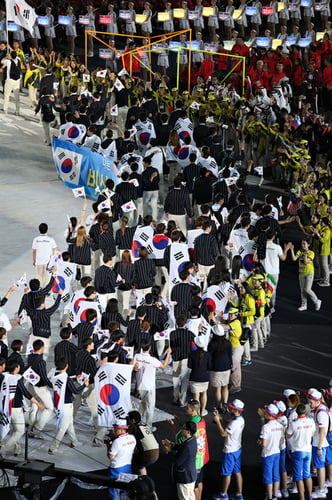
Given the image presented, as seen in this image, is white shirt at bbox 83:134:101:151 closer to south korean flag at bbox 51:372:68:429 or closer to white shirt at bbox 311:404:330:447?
south korean flag at bbox 51:372:68:429

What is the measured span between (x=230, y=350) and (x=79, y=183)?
31.8ft

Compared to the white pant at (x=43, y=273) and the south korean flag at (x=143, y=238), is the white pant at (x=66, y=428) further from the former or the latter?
the white pant at (x=43, y=273)

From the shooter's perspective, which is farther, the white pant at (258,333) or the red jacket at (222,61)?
the red jacket at (222,61)

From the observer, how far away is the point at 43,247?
60.7ft

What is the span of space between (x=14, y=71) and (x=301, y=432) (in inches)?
688

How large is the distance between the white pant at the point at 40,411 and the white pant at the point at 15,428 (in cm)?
38

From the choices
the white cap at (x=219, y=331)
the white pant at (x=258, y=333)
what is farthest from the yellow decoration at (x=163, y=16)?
the white cap at (x=219, y=331)

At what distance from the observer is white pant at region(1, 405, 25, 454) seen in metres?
13.7

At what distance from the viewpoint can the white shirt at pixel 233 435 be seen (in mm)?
13031

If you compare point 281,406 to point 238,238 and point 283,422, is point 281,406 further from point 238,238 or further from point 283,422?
point 238,238

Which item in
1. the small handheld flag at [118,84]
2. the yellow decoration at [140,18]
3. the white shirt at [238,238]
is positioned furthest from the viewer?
the yellow decoration at [140,18]

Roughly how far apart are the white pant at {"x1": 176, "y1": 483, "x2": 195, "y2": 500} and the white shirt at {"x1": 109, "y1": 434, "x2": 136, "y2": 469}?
717 mm

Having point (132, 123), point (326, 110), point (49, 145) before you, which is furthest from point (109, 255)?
point (326, 110)

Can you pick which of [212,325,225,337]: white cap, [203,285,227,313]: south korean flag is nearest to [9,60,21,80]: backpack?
[203,285,227,313]: south korean flag
